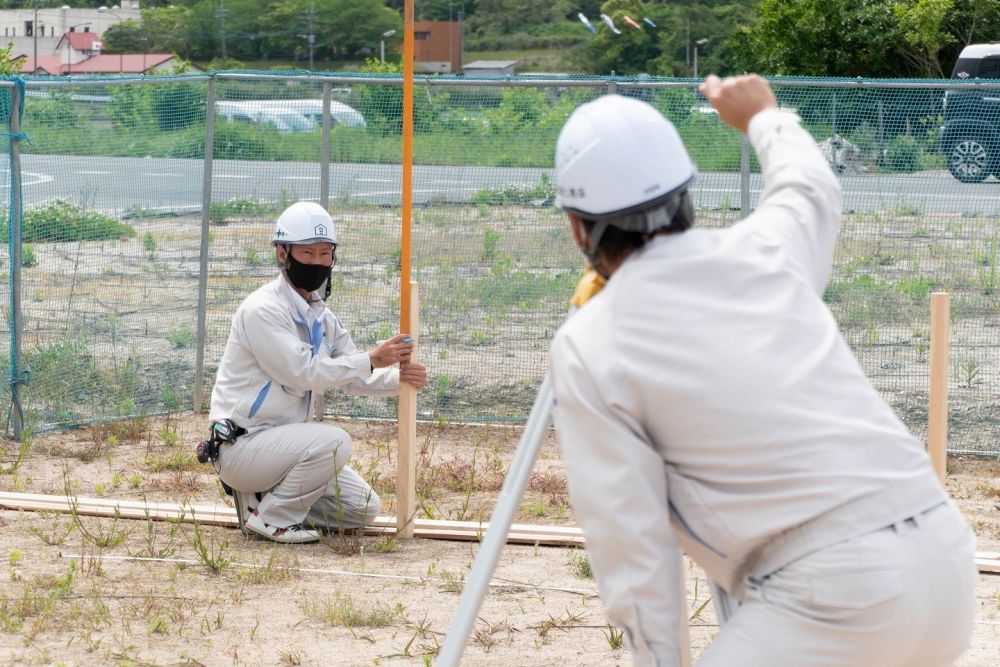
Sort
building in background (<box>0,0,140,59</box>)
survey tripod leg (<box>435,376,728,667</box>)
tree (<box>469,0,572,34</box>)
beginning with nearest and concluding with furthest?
survey tripod leg (<box>435,376,728,667</box>)
building in background (<box>0,0,140,59</box>)
tree (<box>469,0,572,34</box>)

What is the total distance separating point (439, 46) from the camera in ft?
328

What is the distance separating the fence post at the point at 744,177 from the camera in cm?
830

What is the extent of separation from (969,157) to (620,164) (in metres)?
6.59

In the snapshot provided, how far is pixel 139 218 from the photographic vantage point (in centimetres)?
909

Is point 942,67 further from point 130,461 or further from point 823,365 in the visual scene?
point 823,365

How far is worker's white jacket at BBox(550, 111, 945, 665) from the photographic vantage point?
226 centimetres

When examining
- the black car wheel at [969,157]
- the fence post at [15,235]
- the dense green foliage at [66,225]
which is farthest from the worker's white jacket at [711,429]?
the dense green foliage at [66,225]

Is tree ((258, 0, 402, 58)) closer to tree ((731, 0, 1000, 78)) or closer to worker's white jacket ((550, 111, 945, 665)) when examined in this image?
tree ((731, 0, 1000, 78))

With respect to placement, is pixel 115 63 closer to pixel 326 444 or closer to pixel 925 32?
pixel 925 32

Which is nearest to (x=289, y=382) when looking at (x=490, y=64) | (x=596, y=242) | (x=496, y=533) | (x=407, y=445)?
(x=407, y=445)

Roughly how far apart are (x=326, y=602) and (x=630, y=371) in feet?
11.1

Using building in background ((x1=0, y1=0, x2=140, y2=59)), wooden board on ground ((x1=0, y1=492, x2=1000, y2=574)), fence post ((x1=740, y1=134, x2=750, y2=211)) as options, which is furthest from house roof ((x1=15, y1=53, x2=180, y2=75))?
wooden board on ground ((x1=0, y1=492, x2=1000, y2=574))

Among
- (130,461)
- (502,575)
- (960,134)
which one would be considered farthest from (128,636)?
(960,134)

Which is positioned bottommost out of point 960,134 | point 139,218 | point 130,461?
point 130,461
